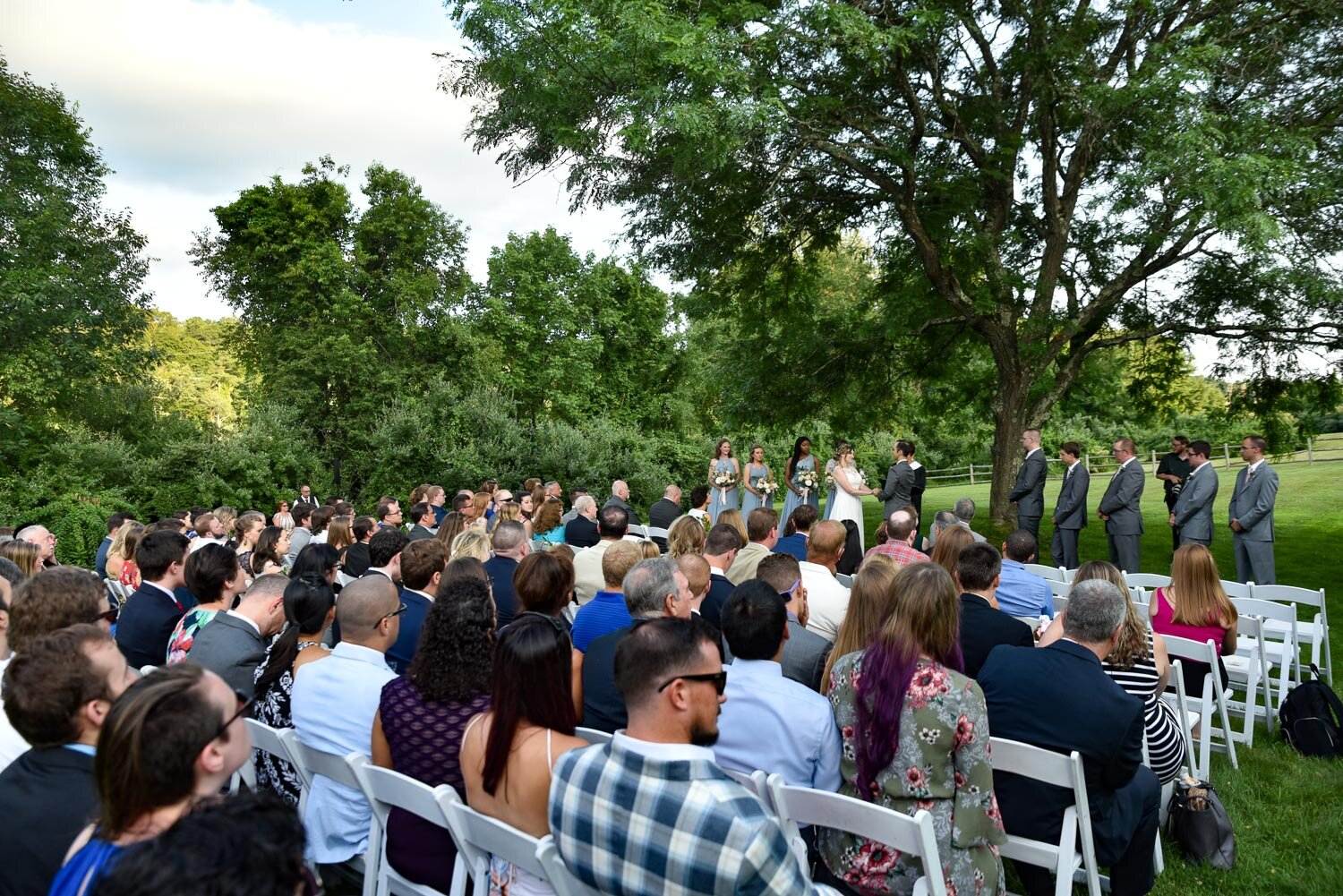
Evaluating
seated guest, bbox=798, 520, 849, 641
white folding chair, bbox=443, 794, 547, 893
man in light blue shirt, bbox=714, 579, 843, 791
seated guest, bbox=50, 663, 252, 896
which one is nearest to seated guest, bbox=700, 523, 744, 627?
seated guest, bbox=798, 520, 849, 641

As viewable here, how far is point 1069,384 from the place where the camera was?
15.3 metres

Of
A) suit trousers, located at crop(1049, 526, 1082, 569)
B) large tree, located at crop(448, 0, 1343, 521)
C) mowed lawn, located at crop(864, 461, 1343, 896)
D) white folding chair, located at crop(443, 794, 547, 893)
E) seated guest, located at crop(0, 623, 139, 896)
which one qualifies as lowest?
mowed lawn, located at crop(864, 461, 1343, 896)

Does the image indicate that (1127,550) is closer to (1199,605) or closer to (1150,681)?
(1199,605)

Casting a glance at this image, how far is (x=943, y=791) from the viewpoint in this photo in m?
3.07

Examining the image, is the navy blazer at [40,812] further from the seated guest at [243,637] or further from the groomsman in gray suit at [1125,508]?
the groomsman in gray suit at [1125,508]

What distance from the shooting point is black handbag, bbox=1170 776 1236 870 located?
4203 mm

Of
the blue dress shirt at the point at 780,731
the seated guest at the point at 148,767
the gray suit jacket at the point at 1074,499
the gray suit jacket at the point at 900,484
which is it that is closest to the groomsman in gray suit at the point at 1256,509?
the gray suit jacket at the point at 1074,499

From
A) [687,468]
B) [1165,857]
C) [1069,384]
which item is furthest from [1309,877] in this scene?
[687,468]

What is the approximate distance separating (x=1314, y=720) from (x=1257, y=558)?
16.2 ft

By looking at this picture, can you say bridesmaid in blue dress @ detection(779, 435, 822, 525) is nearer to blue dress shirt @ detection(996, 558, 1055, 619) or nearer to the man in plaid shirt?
blue dress shirt @ detection(996, 558, 1055, 619)

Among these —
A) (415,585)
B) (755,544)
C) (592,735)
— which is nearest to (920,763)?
(592,735)

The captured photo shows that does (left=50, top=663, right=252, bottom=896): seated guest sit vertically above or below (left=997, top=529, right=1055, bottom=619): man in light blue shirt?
above

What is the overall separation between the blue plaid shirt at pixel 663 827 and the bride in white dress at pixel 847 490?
32.7 feet

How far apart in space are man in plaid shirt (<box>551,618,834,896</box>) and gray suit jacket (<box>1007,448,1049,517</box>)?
964cm
